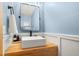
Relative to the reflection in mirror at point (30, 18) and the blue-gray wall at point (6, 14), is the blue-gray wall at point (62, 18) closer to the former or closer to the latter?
the reflection in mirror at point (30, 18)

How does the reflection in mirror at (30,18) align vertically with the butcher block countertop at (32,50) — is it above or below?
above

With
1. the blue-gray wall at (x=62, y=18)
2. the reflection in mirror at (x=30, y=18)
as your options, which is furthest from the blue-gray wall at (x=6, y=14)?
the blue-gray wall at (x=62, y=18)

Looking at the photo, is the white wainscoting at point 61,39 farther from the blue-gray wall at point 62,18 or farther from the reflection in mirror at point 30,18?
the reflection in mirror at point 30,18

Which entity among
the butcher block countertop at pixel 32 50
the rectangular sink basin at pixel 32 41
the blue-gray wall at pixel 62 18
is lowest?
the butcher block countertop at pixel 32 50

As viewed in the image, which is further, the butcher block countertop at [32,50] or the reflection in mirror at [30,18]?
the reflection in mirror at [30,18]

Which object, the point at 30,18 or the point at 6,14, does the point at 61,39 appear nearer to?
the point at 30,18

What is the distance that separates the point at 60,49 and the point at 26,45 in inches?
13.5

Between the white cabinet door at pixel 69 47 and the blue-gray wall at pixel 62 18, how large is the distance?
0.29 ft

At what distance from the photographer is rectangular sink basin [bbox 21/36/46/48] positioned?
38.3 inches

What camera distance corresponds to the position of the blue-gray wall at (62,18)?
37.5 inches

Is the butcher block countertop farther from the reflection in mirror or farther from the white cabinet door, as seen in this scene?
the reflection in mirror

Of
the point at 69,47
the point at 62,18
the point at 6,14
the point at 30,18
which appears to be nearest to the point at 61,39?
the point at 69,47

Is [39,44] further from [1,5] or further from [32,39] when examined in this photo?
[1,5]

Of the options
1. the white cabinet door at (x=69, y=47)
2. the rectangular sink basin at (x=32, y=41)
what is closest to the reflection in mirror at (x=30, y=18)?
the rectangular sink basin at (x=32, y=41)
